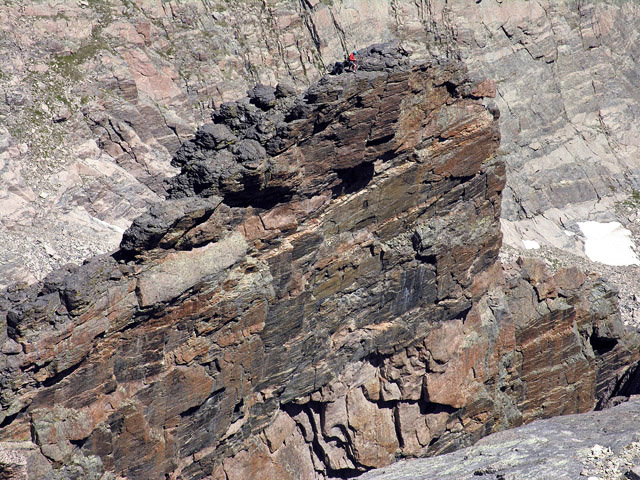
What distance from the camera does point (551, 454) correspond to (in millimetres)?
40312

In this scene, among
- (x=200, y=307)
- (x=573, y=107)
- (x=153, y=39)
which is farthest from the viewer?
(x=573, y=107)

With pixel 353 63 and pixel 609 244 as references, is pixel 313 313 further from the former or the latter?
pixel 609 244

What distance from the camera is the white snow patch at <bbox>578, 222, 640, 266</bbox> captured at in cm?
10912

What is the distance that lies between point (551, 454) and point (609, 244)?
265ft

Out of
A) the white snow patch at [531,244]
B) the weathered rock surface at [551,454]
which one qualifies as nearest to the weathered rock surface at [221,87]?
the white snow patch at [531,244]

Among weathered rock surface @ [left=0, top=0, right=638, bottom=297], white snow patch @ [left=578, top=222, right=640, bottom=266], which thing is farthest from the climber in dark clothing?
white snow patch @ [left=578, top=222, right=640, bottom=266]

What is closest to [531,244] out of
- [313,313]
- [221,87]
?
[221,87]

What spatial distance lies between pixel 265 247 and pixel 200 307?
5.62 m

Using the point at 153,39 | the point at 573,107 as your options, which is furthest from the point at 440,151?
the point at 573,107

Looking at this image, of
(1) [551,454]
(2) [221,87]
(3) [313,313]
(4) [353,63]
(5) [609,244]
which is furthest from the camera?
(5) [609,244]

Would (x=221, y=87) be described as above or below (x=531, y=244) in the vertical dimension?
above

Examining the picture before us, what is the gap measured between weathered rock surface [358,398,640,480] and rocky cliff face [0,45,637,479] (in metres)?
3.90

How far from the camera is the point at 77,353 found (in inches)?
1416

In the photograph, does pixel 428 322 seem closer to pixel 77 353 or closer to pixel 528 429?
pixel 528 429
